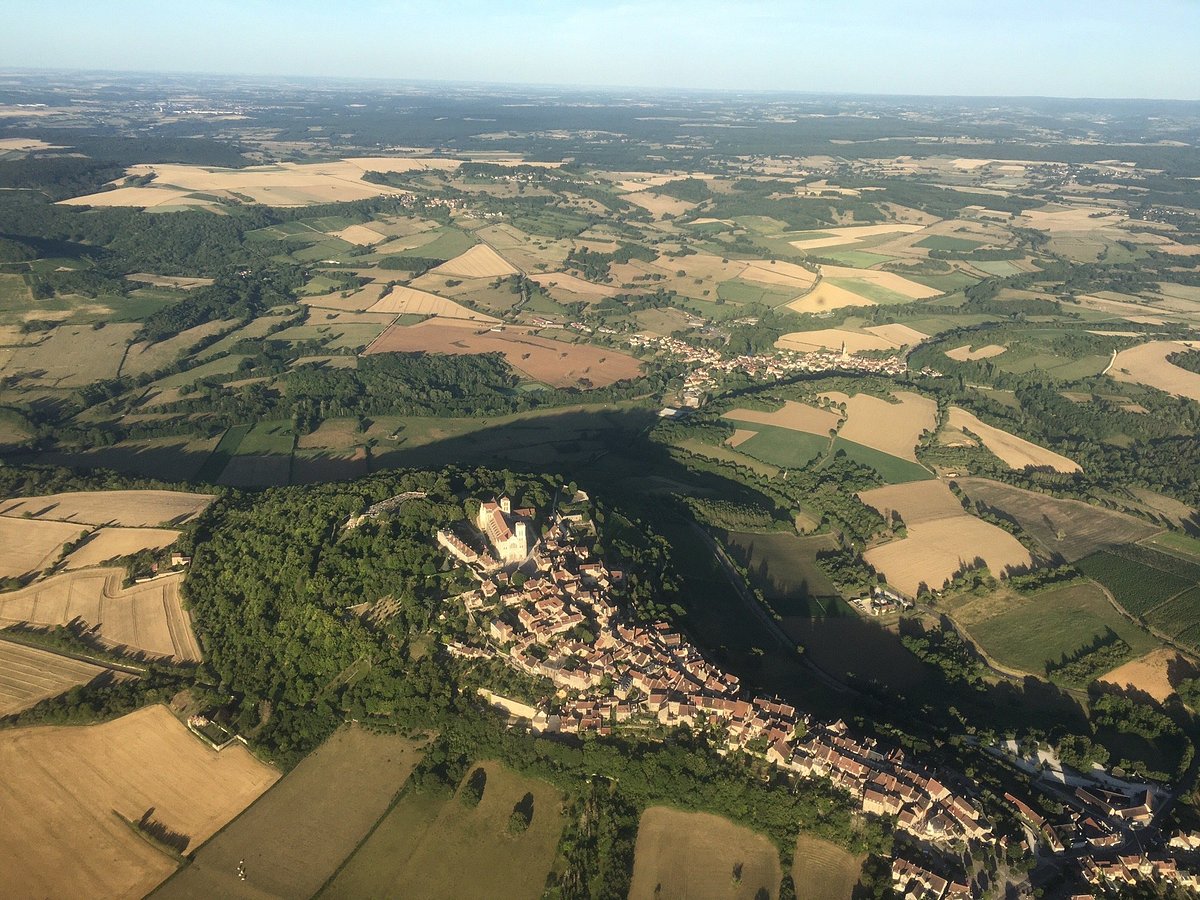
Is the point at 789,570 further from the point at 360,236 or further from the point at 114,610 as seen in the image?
the point at 360,236

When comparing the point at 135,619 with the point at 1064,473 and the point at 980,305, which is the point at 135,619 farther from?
the point at 980,305

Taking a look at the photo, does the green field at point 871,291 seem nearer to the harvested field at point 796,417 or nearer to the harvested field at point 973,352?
the harvested field at point 973,352

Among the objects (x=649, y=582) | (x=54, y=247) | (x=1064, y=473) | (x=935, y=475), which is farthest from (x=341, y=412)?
(x=54, y=247)

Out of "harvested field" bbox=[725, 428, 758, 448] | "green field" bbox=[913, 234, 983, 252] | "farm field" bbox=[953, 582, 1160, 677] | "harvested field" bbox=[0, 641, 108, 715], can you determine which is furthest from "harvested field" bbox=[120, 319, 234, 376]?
"green field" bbox=[913, 234, 983, 252]

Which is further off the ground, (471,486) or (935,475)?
(471,486)

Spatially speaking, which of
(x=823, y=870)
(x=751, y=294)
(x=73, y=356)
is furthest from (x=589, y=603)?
(x=751, y=294)

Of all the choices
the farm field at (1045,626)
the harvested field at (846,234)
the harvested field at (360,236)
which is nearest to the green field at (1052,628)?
the farm field at (1045,626)

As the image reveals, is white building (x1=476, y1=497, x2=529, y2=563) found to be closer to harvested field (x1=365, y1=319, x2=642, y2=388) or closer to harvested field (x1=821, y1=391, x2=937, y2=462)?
harvested field (x1=821, y1=391, x2=937, y2=462)
